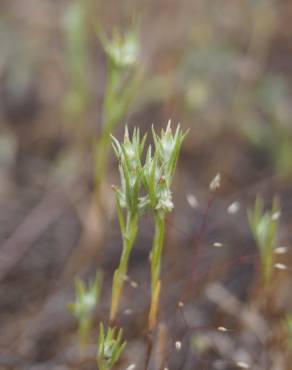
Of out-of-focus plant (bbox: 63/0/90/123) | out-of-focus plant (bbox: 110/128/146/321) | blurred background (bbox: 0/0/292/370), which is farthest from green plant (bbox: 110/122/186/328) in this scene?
out-of-focus plant (bbox: 63/0/90/123)

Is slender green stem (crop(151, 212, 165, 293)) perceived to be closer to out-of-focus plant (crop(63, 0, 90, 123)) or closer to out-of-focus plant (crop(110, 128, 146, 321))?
out-of-focus plant (crop(110, 128, 146, 321))

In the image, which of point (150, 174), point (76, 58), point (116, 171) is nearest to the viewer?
point (150, 174)

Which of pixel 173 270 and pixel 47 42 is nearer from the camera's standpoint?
pixel 173 270

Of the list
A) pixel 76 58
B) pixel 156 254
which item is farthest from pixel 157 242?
pixel 76 58

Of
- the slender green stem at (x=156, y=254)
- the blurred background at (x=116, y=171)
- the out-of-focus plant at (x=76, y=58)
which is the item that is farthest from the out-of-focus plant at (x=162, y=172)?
the out-of-focus plant at (x=76, y=58)

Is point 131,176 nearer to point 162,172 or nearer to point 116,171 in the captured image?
point 162,172

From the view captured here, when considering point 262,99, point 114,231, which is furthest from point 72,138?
point 262,99

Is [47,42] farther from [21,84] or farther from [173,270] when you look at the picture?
[173,270]

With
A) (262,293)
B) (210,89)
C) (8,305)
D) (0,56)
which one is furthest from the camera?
(0,56)
